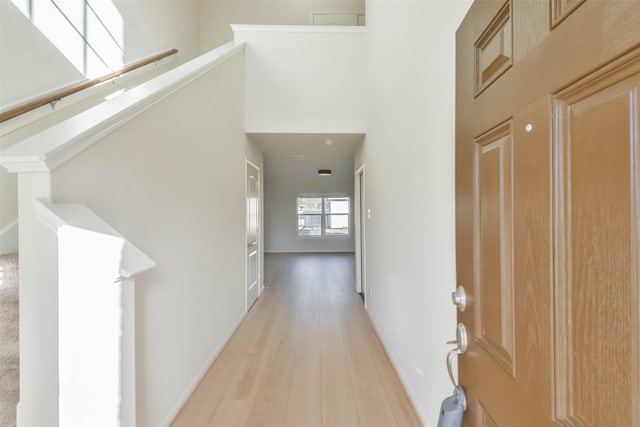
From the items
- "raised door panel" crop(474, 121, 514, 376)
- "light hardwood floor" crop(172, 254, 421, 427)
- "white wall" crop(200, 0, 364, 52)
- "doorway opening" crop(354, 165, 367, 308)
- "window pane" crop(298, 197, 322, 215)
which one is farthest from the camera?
"window pane" crop(298, 197, 322, 215)

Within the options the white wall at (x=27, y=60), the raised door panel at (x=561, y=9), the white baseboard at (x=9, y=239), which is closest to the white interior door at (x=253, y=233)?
the white wall at (x=27, y=60)

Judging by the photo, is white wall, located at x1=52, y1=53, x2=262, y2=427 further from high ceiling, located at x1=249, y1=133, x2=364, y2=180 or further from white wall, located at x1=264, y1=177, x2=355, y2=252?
white wall, located at x1=264, y1=177, x2=355, y2=252

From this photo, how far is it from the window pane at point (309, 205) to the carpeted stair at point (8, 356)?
7.78 meters

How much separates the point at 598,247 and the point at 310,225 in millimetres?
8675

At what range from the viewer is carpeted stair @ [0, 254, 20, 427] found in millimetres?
1118

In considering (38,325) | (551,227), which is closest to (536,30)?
(551,227)

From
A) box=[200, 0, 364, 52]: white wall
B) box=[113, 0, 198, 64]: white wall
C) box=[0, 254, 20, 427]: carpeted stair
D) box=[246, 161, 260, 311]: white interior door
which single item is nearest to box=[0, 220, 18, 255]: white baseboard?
box=[0, 254, 20, 427]: carpeted stair

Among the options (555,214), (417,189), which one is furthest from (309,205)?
(555,214)

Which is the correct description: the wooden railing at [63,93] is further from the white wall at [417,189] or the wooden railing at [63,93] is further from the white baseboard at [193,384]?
the white wall at [417,189]

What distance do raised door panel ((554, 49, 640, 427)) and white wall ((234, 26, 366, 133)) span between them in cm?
317

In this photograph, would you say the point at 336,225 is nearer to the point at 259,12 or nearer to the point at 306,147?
the point at 306,147

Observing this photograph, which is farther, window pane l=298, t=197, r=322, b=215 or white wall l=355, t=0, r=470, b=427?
window pane l=298, t=197, r=322, b=215

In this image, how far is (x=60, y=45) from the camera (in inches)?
102

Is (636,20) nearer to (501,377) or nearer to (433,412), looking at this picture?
(501,377)
